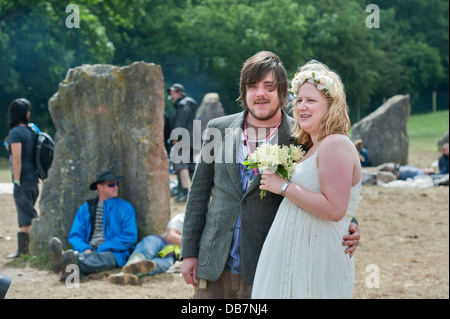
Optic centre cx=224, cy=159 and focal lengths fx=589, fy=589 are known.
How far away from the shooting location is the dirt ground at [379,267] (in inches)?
227

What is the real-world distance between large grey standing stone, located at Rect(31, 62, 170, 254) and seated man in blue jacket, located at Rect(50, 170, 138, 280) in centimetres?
39

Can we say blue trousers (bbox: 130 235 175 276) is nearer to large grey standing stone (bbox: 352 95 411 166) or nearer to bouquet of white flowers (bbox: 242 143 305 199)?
bouquet of white flowers (bbox: 242 143 305 199)

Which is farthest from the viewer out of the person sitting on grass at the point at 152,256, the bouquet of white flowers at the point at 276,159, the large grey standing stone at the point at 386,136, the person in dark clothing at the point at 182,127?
the large grey standing stone at the point at 386,136

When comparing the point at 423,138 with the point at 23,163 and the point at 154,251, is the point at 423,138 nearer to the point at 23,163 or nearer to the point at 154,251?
the point at 154,251

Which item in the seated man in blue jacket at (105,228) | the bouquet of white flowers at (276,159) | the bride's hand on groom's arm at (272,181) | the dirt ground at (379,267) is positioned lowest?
the dirt ground at (379,267)

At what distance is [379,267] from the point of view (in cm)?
674

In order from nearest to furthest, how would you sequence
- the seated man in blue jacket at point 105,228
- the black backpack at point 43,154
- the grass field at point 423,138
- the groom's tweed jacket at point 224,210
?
the groom's tweed jacket at point 224,210, the seated man in blue jacket at point 105,228, the black backpack at point 43,154, the grass field at point 423,138

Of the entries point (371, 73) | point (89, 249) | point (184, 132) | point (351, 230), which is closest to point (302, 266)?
point (351, 230)

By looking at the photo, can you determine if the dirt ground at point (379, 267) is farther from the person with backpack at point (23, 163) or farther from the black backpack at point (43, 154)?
the black backpack at point (43, 154)

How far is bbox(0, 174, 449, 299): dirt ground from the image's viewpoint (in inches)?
227

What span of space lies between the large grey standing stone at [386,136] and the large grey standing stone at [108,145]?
10.2 meters

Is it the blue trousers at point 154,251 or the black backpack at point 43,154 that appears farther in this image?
the black backpack at point 43,154

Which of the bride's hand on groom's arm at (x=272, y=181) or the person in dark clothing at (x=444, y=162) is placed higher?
the bride's hand on groom's arm at (x=272, y=181)

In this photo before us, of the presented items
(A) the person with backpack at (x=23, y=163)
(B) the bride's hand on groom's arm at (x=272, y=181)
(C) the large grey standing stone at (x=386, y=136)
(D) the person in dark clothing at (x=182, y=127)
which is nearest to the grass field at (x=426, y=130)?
(C) the large grey standing stone at (x=386, y=136)
